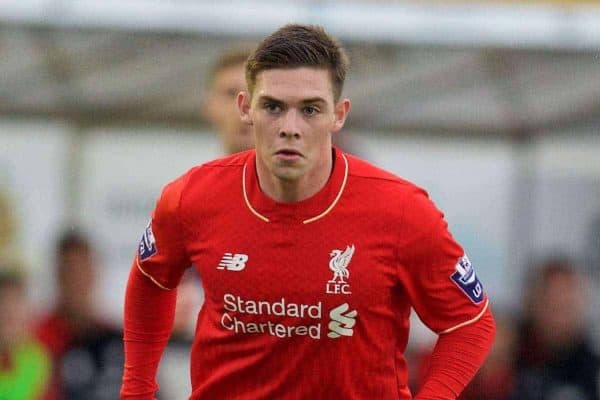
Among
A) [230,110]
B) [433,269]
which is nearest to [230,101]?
[230,110]

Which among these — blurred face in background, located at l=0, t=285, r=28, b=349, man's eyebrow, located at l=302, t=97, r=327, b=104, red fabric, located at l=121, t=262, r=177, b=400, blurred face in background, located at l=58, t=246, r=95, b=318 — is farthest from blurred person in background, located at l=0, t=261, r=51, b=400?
man's eyebrow, located at l=302, t=97, r=327, b=104

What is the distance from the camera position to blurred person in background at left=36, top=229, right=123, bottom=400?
8.00 metres

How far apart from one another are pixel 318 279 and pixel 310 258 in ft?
0.25

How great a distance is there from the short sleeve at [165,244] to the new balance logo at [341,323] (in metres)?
0.56

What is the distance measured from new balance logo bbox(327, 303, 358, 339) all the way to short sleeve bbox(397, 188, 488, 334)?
0.19 m

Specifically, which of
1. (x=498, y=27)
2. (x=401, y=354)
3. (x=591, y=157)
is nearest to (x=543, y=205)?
(x=591, y=157)

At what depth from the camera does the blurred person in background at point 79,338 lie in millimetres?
7996

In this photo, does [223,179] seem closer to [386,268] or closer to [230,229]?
[230,229]

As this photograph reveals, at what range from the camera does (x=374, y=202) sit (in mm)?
4359

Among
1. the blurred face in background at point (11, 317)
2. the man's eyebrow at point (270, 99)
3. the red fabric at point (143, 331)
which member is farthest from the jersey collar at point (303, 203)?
the blurred face in background at point (11, 317)

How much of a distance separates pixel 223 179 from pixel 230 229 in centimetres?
19

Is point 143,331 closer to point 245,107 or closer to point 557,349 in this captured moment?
point 245,107

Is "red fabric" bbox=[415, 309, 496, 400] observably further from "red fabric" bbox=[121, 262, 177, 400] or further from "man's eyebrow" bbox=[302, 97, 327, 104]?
"red fabric" bbox=[121, 262, 177, 400]

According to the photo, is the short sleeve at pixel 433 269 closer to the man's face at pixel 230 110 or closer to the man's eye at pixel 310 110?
the man's eye at pixel 310 110
